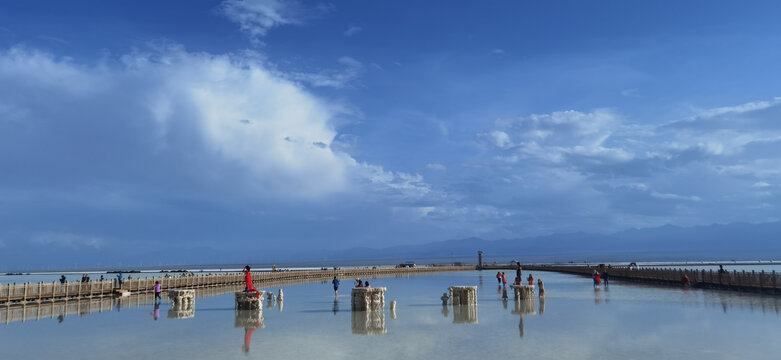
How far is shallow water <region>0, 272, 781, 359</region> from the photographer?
15867 millimetres

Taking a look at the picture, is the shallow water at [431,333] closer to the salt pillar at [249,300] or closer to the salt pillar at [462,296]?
the salt pillar at [462,296]

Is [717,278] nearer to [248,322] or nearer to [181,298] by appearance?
[248,322]

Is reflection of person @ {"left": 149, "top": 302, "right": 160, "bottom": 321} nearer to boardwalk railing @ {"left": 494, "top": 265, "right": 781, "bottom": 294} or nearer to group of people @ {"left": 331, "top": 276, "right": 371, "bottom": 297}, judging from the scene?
group of people @ {"left": 331, "top": 276, "right": 371, "bottom": 297}

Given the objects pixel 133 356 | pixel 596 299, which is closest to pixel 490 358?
pixel 133 356

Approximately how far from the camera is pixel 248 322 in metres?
23.4

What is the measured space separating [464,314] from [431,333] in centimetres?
621

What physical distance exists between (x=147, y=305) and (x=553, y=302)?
2403 cm

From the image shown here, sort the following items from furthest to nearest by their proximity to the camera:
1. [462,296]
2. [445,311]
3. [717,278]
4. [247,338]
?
[717,278]
[462,296]
[445,311]
[247,338]

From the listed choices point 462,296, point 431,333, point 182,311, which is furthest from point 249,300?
point 431,333

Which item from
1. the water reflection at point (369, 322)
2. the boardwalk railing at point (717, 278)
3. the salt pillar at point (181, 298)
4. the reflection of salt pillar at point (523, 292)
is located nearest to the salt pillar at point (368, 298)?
the water reflection at point (369, 322)

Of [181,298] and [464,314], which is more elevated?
[181,298]

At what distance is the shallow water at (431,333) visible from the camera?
1587 centimetres

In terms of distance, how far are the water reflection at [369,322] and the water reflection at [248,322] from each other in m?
3.85

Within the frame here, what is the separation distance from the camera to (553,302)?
3112 cm
